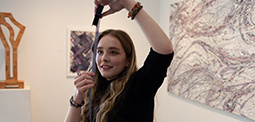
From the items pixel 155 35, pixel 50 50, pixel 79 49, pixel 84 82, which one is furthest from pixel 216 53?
pixel 50 50

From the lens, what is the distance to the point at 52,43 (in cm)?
261

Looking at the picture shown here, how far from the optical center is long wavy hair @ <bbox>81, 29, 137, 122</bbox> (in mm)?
926

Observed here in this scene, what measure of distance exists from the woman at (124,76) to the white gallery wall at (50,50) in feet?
5.13

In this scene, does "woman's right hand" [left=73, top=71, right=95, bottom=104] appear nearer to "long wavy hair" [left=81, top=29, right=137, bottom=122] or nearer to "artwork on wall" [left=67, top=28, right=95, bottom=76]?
"long wavy hair" [left=81, top=29, right=137, bottom=122]

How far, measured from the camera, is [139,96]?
2.78ft

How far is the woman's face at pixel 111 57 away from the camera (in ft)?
3.11

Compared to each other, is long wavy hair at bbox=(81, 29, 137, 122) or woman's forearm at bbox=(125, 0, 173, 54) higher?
woman's forearm at bbox=(125, 0, 173, 54)

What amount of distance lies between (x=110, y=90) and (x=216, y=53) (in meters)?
1.13

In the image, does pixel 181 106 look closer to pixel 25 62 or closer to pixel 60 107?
pixel 60 107

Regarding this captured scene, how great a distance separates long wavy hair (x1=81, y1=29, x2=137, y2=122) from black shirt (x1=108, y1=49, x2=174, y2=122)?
0.03 meters

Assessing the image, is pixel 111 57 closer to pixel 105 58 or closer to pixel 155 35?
pixel 105 58

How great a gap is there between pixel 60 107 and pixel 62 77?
407 millimetres

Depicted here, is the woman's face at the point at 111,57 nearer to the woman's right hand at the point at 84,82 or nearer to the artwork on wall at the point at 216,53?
the woman's right hand at the point at 84,82

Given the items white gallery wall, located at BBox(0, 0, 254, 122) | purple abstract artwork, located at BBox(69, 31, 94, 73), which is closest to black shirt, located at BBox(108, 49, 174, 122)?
white gallery wall, located at BBox(0, 0, 254, 122)
